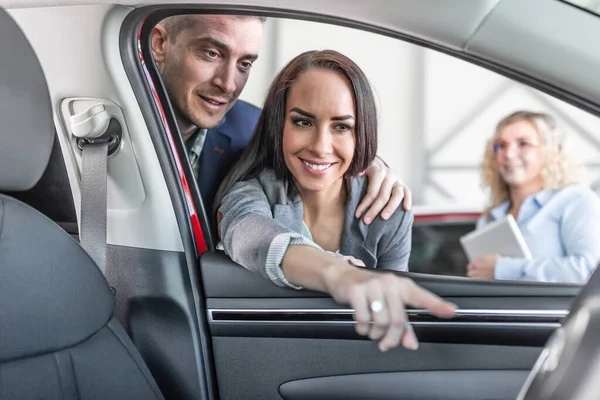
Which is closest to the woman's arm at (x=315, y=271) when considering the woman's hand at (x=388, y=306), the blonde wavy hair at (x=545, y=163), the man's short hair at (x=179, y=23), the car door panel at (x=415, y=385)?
the woman's hand at (x=388, y=306)

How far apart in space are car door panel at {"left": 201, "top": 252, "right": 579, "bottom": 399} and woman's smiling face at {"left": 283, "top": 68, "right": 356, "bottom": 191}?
265 mm

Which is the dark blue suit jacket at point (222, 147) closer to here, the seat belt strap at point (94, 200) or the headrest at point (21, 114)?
the seat belt strap at point (94, 200)

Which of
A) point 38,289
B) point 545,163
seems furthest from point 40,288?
point 545,163

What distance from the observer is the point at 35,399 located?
1261 millimetres

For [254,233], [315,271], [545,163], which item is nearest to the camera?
[315,271]

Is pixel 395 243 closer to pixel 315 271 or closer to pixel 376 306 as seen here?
pixel 315 271

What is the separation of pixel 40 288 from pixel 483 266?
1.41 meters

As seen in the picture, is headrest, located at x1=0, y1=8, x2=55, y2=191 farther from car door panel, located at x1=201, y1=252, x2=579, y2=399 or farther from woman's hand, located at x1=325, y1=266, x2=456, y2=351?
woman's hand, located at x1=325, y1=266, x2=456, y2=351

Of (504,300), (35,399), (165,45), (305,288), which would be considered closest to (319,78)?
(165,45)

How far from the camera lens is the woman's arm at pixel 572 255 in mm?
1891

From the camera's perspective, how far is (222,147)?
1.66 metres

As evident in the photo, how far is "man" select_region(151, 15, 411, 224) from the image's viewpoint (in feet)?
5.09

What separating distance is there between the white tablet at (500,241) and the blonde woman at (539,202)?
41mm

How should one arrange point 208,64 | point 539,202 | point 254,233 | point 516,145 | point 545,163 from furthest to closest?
point 516,145 → point 545,163 → point 539,202 → point 208,64 → point 254,233
